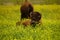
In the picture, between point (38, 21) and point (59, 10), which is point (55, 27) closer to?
point (38, 21)

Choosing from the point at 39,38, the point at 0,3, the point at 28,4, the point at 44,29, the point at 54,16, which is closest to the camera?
the point at 39,38

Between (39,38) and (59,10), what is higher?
(39,38)

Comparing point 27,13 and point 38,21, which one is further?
point 27,13

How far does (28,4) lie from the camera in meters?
4.99

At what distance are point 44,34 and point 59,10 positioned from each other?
2.98 metres

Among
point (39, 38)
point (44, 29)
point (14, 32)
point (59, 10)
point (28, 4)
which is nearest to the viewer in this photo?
point (39, 38)

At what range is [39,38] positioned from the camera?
12.4ft

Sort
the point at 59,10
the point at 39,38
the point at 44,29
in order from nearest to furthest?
the point at 39,38, the point at 44,29, the point at 59,10

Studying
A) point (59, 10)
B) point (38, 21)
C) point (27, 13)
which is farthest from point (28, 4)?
point (59, 10)

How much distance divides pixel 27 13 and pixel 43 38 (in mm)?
1341

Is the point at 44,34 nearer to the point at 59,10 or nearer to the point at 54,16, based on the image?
the point at 54,16

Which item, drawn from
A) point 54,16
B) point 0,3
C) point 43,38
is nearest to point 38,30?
point 43,38

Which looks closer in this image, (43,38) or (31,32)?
(43,38)

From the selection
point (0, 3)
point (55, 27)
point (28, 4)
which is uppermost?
point (28, 4)
